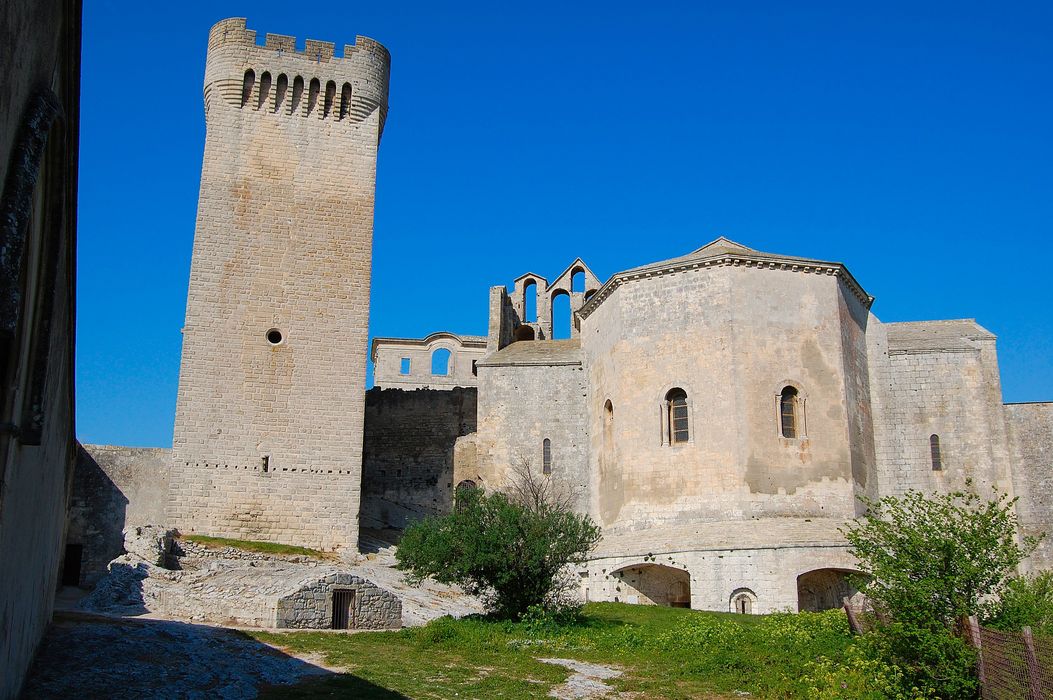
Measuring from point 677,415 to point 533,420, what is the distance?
585cm

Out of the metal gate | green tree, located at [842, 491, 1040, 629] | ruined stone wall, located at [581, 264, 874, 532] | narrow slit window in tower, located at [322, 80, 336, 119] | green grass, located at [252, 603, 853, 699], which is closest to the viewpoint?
green tree, located at [842, 491, 1040, 629]

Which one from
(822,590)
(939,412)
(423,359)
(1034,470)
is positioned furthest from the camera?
(423,359)

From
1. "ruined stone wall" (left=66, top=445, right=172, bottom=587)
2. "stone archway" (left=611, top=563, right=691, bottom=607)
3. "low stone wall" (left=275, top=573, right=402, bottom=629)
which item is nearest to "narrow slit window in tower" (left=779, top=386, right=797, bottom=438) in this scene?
"stone archway" (left=611, top=563, right=691, bottom=607)

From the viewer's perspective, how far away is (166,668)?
42.9ft

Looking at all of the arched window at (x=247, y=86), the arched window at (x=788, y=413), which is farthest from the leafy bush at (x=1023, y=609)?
the arched window at (x=247, y=86)

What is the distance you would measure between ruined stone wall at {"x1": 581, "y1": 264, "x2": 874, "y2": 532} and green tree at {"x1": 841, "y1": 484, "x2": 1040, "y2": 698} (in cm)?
1059

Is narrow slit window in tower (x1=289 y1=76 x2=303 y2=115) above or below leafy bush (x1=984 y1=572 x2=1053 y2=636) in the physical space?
above

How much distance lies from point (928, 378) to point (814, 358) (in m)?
5.09

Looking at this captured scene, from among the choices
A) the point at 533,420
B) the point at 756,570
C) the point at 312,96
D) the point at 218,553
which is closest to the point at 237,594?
the point at 218,553

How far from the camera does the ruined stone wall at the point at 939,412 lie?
26.6m

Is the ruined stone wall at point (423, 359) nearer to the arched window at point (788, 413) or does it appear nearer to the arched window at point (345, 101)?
the arched window at point (345, 101)

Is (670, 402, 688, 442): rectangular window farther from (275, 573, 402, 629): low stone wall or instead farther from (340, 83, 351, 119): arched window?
(340, 83, 351, 119): arched window

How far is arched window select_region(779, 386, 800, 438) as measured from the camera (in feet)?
78.8

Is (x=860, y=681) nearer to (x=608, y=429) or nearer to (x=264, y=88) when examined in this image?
(x=608, y=429)
